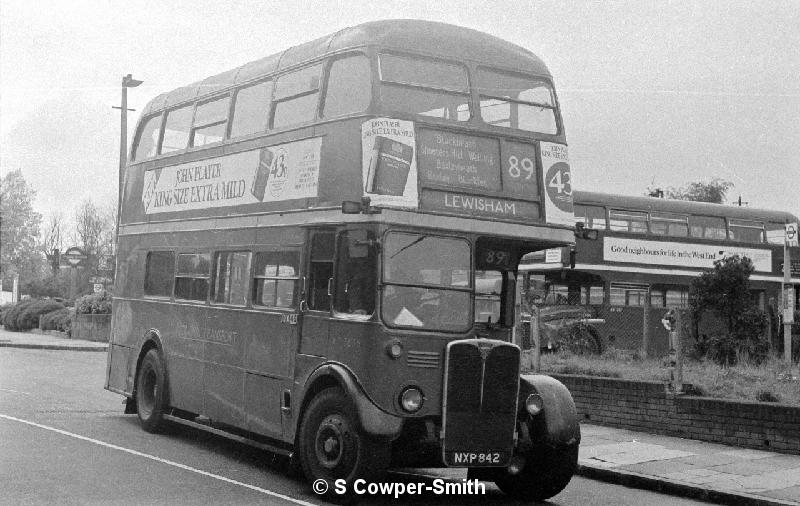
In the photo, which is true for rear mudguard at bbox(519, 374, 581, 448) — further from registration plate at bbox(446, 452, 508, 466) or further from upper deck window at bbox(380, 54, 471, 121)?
upper deck window at bbox(380, 54, 471, 121)

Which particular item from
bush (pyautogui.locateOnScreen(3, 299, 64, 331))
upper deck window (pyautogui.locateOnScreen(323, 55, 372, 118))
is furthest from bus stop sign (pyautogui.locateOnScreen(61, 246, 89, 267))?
upper deck window (pyautogui.locateOnScreen(323, 55, 372, 118))

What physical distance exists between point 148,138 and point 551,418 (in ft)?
26.7

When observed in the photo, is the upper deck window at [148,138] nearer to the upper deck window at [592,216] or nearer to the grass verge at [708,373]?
the grass verge at [708,373]

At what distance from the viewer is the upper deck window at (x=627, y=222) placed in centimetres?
2695

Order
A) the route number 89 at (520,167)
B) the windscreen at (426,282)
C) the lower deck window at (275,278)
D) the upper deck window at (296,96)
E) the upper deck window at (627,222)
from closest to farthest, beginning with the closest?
1. the windscreen at (426,282)
2. the route number 89 at (520,167)
3. the lower deck window at (275,278)
4. the upper deck window at (296,96)
5. the upper deck window at (627,222)

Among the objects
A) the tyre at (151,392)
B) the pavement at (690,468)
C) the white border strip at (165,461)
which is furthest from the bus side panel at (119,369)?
the pavement at (690,468)

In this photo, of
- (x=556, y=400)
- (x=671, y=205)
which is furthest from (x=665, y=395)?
(x=671, y=205)

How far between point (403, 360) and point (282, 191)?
2861 mm

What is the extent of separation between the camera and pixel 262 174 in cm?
1193

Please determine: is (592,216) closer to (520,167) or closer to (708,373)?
(708,373)

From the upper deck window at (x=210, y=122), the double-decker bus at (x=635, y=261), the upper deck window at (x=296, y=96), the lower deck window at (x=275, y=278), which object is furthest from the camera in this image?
the double-decker bus at (x=635, y=261)

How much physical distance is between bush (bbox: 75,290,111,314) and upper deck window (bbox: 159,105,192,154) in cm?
2575

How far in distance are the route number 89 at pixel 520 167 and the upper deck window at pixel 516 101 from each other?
355mm

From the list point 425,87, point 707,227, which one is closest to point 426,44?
point 425,87
